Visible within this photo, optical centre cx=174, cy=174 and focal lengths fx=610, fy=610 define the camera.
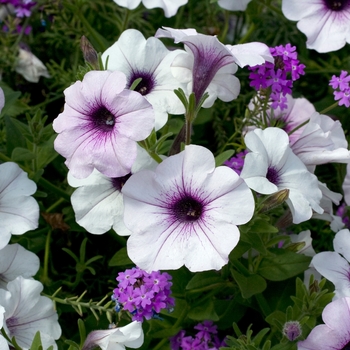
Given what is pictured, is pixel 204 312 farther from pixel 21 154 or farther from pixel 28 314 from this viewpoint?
pixel 21 154

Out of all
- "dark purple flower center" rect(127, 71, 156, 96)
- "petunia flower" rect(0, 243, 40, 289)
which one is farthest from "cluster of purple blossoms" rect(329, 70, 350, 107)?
"petunia flower" rect(0, 243, 40, 289)

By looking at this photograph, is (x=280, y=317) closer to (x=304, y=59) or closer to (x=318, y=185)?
(x=318, y=185)

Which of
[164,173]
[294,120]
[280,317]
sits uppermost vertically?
[164,173]

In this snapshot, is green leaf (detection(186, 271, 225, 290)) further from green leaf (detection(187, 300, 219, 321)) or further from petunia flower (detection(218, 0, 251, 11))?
petunia flower (detection(218, 0, 251, 11))

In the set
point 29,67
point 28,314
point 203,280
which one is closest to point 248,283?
point 203,280

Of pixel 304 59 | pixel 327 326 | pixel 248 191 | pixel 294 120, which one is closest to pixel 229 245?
pixel 248 191

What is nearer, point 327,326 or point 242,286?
point 327,326
